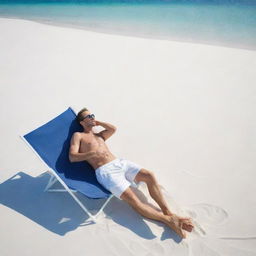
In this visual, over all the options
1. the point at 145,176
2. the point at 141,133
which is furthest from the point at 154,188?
the point at 141,133

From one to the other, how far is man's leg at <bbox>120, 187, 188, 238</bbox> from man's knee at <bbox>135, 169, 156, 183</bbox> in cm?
24

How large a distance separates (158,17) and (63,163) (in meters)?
10.2

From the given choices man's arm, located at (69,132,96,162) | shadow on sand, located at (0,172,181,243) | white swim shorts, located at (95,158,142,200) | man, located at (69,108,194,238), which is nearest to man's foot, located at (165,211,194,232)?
man, located at (69,108,194,238)

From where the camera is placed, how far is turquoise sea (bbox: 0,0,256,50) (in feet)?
31.5

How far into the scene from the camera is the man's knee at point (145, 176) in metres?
3.51

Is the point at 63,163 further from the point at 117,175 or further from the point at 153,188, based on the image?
the point at 153,188

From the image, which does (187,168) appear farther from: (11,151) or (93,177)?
(11,151)

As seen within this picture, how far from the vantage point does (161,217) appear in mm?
3270

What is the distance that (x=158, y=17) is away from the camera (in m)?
12.6

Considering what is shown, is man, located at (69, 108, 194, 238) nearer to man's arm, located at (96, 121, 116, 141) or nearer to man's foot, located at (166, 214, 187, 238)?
man's foot, located at (166, 214, 187, 238)

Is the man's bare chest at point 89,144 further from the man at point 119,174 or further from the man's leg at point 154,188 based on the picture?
the man's leg at point 154,188

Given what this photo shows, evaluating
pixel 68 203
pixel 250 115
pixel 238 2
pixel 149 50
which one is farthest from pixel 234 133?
pixel 238 2

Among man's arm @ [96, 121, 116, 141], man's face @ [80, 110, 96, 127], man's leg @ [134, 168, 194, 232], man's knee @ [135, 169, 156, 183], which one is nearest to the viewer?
man's leg @ [134, 168, 194, 232]

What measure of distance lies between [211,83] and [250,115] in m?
1.17
